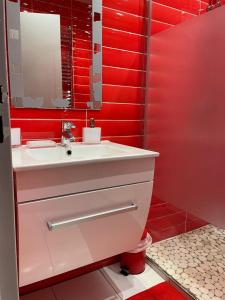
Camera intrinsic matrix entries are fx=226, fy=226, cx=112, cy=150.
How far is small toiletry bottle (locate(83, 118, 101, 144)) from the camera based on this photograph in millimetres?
1256

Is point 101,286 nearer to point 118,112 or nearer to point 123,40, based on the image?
point 118,112

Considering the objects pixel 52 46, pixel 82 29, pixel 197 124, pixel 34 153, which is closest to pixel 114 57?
pixel 82 29

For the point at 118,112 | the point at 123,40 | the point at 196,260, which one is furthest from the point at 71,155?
the point at 196,260

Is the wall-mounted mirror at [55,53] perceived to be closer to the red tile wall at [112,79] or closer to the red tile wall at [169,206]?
the red tile wall at [112,79]

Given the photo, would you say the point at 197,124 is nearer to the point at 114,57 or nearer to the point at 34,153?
the point at 114,57

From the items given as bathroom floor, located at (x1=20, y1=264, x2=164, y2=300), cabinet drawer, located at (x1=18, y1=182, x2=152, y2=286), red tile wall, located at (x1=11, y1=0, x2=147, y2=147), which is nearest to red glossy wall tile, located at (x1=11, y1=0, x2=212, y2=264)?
red tile wall, located at (x1=11, y1=0, x2=147, y2=147)

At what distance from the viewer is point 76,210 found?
87cm

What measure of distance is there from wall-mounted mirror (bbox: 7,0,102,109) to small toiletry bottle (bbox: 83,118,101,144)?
131 millimetres

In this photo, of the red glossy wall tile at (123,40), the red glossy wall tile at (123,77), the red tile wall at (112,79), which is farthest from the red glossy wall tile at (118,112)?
the red glossy wall tile at (123,40)

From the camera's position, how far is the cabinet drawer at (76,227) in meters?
0.82

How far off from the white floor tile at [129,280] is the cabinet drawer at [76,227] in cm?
36

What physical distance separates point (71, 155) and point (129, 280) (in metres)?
0.85

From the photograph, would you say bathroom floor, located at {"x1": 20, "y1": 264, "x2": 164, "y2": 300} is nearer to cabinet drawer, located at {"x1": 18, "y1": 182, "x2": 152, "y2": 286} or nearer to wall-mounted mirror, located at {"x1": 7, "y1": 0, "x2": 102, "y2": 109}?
cabinet drawer, located at {"x1": 18, "y1": 182, "x2": 152, "y2": 286}

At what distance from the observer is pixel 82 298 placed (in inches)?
47.8
